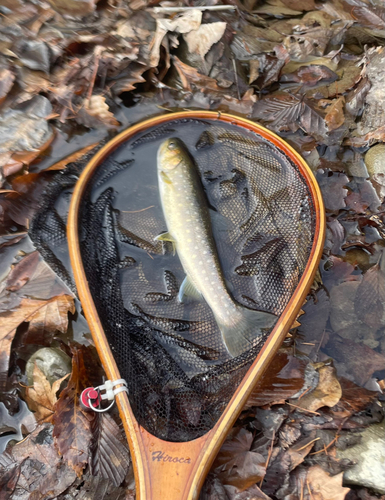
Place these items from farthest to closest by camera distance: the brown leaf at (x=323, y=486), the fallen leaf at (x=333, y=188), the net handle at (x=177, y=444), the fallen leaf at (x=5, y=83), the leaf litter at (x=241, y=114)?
the fallen leaf at (x=5, y=83), the fallen leaf at (x=333, y=188), the leaf litter at (x=241, y=114), the brown leaf at (x=323, y=486), the net handle at (x=177, y=444)

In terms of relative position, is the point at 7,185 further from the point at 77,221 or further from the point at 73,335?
the point at 73,335

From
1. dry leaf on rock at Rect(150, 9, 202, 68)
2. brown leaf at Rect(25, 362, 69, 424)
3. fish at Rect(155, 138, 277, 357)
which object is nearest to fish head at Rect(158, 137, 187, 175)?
fish at Rect(155, 138, 277, 357)

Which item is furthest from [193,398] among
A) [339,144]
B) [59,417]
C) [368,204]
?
[339,144]

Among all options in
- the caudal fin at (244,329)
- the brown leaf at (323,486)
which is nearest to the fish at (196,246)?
the caudal fin at (244,329)

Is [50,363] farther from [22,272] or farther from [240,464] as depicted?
[240,464]

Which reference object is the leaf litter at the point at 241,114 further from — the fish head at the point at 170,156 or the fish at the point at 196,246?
the fish head at the point at 170,156

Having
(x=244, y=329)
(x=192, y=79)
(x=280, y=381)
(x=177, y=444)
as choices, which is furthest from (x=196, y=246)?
(x=192, y=79)

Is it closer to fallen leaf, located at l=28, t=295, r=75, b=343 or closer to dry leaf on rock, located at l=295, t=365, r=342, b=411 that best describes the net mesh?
fallen leaf, located at l=28, t=295, r=75, b=343
